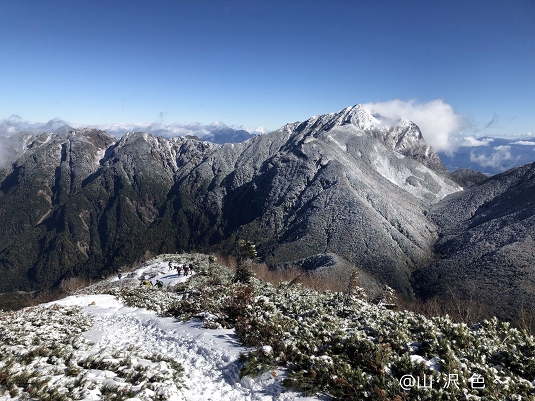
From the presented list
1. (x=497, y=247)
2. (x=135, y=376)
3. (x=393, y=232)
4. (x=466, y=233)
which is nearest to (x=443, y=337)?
(x=135, y=376)

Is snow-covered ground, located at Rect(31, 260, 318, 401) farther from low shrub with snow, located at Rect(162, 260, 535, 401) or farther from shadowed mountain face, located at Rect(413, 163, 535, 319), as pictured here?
shadowed mountain face, located at Rect(413, 163, 535, 319)

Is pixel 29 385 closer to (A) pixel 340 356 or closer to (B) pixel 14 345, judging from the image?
(B) pixel 14 345

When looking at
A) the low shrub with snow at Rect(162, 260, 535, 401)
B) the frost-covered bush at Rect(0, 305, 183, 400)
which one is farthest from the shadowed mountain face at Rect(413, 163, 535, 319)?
the frost-covered bush at Rect(0, 305, 183, 400)

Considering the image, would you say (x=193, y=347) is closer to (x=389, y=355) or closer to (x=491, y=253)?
(x=389, y=355)

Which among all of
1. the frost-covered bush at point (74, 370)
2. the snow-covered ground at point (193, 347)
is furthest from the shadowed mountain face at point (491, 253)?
the frost-covered bush at point (74, 370)

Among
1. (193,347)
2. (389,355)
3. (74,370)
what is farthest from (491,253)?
(74,370)

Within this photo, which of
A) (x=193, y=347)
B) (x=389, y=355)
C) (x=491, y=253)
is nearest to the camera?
(x=389, y=355)

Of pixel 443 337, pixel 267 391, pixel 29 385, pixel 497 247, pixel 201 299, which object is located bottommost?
pixel 497 247
